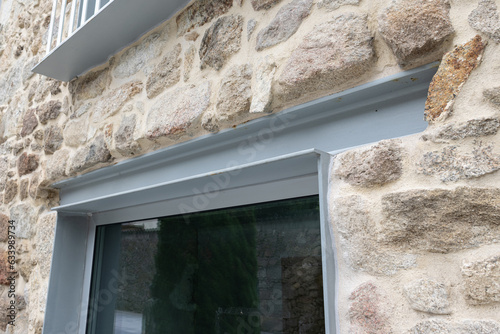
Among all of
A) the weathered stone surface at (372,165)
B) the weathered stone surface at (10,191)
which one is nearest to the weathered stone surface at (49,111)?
the weathered stone surface at (10,191)

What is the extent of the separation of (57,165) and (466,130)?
214 centimetres

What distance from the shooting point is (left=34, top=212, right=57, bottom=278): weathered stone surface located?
231cm

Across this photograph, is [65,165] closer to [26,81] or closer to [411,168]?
[26,81]

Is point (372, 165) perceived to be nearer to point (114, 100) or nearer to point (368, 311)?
point (368, 311)

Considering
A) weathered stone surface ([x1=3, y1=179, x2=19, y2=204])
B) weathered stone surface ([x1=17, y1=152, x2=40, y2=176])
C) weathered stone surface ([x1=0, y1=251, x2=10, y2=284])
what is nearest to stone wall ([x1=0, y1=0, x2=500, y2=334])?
weathered stone surface ([x1=17, y1=152, x2=40, y2=176])

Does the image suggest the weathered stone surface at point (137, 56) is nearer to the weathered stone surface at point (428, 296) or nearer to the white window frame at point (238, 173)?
the white window frame at point (238, 173)

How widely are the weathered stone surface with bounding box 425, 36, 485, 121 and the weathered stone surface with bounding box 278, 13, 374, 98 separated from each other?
21 centimetres

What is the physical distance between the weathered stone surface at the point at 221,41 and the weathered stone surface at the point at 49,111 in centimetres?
130

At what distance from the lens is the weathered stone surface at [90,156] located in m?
2.03

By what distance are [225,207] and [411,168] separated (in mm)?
886

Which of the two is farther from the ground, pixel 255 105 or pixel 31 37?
pixel 31 37

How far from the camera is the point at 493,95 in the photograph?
885mm

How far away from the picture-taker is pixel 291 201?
1.46 metres

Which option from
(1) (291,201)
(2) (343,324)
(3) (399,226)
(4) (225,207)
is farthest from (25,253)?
(3) (399,226)
